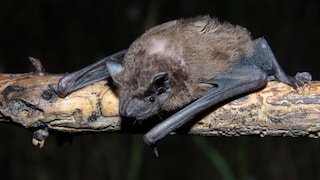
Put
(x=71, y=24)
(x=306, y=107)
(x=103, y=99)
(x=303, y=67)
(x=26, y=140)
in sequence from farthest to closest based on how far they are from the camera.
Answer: (x=71, y=24) → (x=303, y=67) → (x=26, y=140) → (x=103, y=99) → (x=306, y=107)

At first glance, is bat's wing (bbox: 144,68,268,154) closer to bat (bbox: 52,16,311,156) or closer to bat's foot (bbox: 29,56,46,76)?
bat (bbox: 52,16,311,156)

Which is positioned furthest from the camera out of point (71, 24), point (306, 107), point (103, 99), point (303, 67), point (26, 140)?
point (71, 24)

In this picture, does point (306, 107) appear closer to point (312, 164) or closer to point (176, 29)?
point (176, 29)

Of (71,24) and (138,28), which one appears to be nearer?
(138,28)

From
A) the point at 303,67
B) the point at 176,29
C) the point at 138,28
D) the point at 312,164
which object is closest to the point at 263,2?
the point at 303,67

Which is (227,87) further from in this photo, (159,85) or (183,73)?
(159,85)

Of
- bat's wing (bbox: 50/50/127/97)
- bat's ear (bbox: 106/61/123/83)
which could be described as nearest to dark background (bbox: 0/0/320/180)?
bat's wing (bbox: 50/50/127/97)
